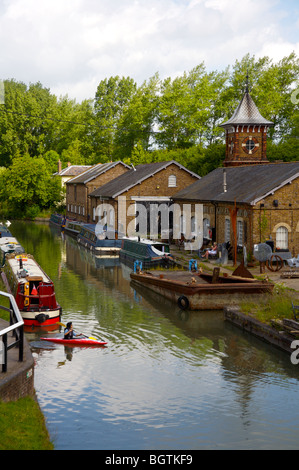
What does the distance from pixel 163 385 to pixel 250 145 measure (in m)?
35.5

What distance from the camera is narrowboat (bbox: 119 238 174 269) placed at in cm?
4016

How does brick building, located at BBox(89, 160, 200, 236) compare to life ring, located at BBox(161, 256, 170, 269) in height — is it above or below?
above

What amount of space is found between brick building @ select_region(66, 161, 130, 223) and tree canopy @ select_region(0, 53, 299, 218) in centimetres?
675

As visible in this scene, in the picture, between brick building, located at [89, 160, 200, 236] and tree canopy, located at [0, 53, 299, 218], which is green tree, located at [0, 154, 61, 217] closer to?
tree canopy, located at [0, 53, 299, 218]

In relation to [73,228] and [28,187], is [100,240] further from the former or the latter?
[28,187]

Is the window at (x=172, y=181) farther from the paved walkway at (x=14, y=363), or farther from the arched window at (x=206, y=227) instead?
the paved walkway at (x=14, y=363)

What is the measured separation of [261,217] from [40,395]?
2233 centimetres

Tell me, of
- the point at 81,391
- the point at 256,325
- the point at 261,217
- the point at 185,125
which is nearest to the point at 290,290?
the point at 256,325

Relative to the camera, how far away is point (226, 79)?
8344cm

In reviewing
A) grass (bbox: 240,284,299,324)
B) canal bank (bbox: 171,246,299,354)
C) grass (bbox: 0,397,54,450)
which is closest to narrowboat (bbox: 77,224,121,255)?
canal bank (bbox: 171,246,299,354)

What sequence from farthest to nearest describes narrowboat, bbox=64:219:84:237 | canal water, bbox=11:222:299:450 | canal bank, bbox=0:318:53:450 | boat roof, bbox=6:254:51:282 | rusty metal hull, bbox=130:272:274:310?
narrowboat, bbox=64:219:84:237 → rusty metal hull, bbox=130:272:274:310 → boat roof, bbox=6:254:51:282 → canal water, bbox=11:222:299:450 → canal bank, bbox=0:318:53:450

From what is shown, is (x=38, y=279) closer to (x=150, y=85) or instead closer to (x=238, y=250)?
(x=238, y=250)

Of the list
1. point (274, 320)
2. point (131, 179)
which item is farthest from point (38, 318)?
point (131, 179)
